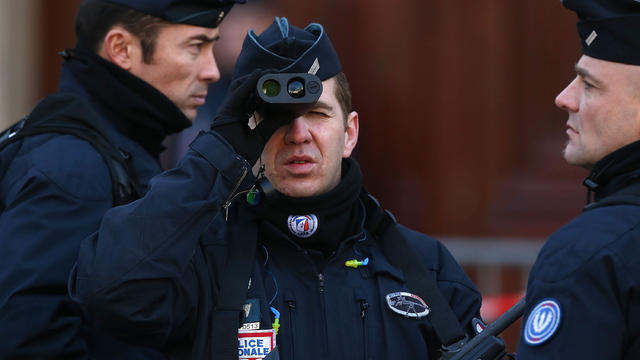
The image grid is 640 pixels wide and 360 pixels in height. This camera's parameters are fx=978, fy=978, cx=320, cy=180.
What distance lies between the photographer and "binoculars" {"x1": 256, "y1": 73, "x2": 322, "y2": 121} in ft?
8.59

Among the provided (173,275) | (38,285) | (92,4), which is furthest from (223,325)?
(92,4)

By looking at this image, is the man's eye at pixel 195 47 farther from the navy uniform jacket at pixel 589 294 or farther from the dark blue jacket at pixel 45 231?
the navy uniform jacket at pixel 589 294

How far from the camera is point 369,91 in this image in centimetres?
694

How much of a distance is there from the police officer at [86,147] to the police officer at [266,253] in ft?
0.67

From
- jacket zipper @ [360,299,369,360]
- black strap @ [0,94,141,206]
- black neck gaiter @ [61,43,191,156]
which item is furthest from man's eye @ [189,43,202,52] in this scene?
jacket zipper @ [360,299,369,360]

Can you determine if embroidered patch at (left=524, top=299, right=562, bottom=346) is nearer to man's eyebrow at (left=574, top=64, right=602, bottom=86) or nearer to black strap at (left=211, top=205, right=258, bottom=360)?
man's eyebrow at (left=574, top=64, right=602, bottom=86)

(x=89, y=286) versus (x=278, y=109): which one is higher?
(x=278, y=109)

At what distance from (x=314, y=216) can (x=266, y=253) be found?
17cm

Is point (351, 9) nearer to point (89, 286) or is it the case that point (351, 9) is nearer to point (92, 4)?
point (92, 4)

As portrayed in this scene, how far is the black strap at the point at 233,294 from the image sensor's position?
2.53 meters

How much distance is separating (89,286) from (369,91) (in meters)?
4.66

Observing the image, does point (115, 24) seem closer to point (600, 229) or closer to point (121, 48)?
point (121, 48)

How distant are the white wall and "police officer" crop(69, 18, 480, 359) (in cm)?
465

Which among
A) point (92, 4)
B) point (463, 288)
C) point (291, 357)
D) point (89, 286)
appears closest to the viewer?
point (89, 286)
